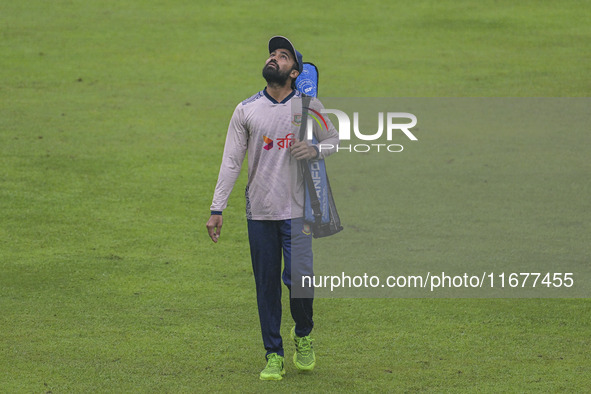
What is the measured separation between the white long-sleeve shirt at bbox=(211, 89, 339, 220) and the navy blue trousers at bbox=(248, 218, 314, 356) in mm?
96

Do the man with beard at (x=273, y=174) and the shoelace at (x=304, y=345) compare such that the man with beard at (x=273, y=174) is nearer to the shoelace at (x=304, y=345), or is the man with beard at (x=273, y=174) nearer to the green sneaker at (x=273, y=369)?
the green sneaker at (x=273, y=369)

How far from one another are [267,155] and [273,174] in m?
0.14

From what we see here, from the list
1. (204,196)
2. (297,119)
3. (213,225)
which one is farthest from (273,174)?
(204,196)

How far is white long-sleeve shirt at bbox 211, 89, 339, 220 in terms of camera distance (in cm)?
607

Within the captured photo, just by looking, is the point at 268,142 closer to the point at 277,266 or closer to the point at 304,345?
the point at 277,266

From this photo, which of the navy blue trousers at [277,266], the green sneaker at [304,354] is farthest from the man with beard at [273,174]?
the green sneaker at [304,354]

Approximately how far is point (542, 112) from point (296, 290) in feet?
30.4

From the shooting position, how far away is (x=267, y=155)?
610 centimetres

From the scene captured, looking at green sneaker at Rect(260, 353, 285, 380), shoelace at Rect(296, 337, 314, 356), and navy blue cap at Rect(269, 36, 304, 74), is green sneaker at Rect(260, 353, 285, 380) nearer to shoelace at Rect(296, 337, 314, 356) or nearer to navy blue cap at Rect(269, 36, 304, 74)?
shoelace at Rect(296, 337, 314, 356)

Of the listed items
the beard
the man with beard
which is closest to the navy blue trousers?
the man with beard

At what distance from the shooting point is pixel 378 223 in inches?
401

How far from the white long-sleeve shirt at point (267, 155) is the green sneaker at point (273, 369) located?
0.99m

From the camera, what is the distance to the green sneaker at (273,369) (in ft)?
20.6

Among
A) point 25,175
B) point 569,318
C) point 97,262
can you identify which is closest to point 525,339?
point 569,318
